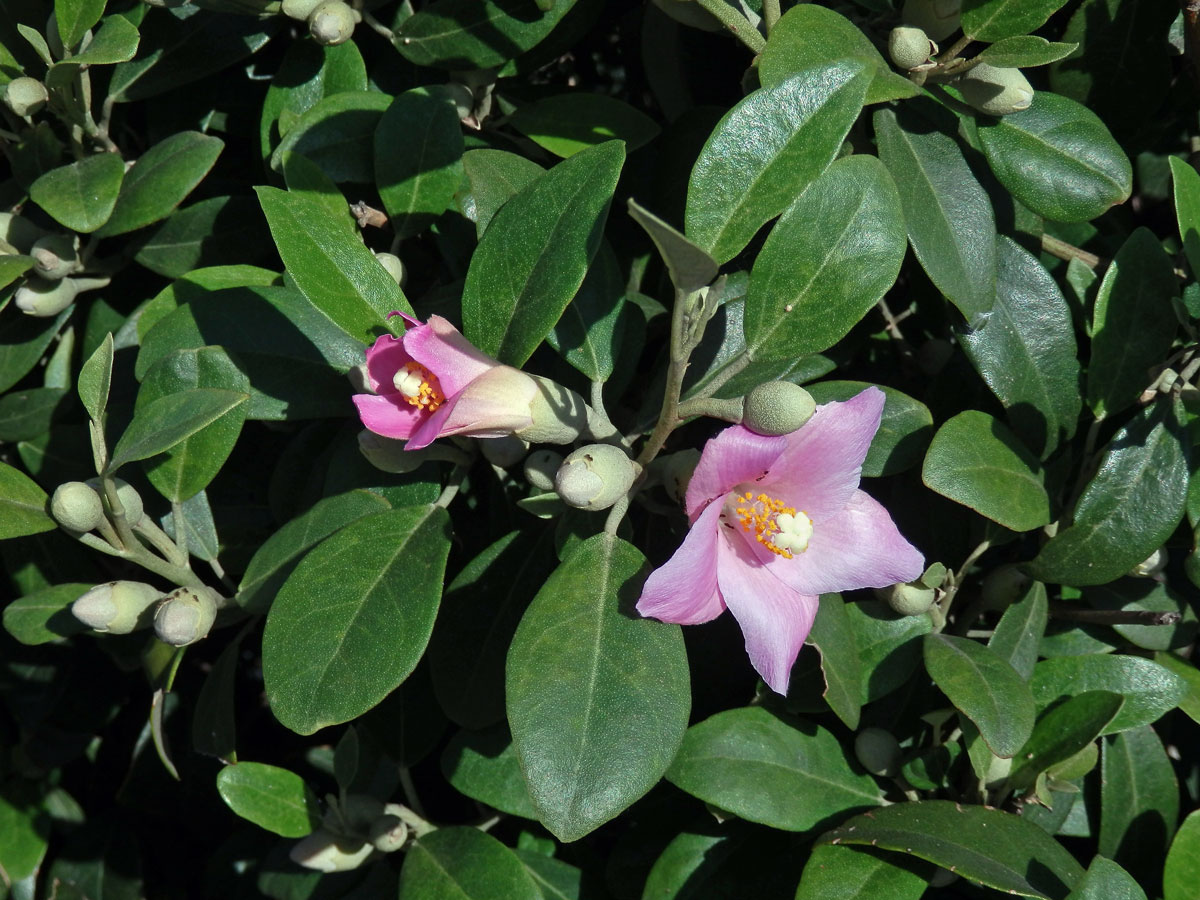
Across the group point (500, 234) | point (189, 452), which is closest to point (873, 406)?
point (500, 234)

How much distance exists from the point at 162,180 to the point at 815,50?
3.62ft

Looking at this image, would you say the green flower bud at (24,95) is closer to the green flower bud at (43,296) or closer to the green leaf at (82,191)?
the green leaf at (82,191)

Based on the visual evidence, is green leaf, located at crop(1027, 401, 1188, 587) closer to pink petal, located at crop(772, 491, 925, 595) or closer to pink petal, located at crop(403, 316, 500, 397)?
pink petal, located at crop(772, 491, 925, 595)

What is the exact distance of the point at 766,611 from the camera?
1.28 metres

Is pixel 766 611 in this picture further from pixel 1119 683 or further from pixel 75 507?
pixel 75 507

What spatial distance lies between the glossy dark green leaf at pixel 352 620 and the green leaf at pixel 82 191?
0.70 meters

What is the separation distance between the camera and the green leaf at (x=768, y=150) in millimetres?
1263

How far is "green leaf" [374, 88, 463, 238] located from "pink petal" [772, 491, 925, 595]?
83 centimetres

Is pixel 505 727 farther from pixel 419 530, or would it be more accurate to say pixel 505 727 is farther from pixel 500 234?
pixel 500 234

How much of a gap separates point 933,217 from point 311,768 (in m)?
1.91

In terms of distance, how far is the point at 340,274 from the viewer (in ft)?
4.62

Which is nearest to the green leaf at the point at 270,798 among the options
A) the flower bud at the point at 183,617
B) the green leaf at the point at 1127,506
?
the flower bud at the point at 183,617

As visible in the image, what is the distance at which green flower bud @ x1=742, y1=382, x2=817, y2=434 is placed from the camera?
1130 mm

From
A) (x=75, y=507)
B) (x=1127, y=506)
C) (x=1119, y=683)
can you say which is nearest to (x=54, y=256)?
(x=75, y=507)
